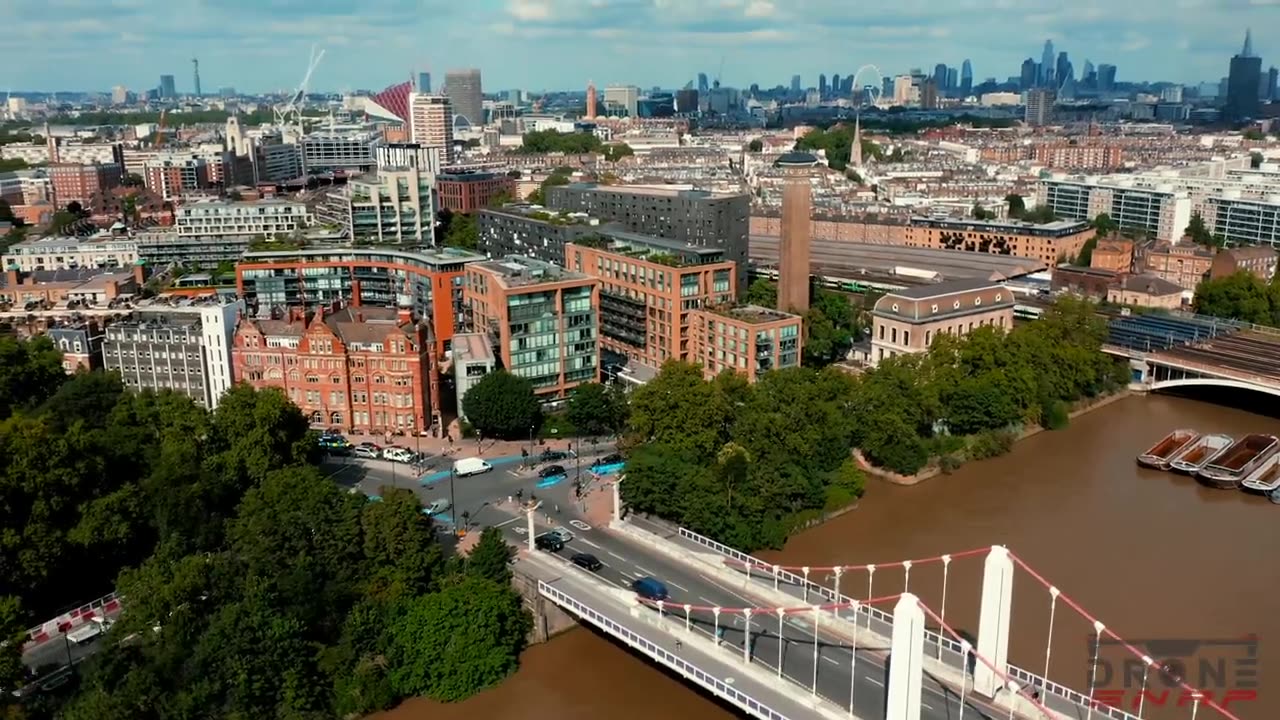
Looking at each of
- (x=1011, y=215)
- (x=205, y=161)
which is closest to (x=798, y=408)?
(x=1011, y=215)

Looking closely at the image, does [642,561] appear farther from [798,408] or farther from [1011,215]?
[1011,215]

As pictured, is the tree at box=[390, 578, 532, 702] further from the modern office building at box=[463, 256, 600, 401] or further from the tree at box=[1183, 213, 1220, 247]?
the tree at box=[1183, 213, 1220, 247]

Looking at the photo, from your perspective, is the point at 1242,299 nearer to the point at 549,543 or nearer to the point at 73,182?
the point at 549,543

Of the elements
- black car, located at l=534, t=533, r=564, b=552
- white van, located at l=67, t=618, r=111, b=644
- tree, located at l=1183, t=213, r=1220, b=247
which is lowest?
white van, located at l=67, t=618, r=111, b=644

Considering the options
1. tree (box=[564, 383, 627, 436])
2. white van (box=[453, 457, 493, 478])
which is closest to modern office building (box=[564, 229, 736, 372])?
tree (box=[564, 383, 627, 436])

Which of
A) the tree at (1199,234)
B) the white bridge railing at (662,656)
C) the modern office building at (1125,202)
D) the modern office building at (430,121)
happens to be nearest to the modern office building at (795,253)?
the white bridge railing at (662,656)
